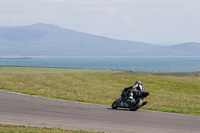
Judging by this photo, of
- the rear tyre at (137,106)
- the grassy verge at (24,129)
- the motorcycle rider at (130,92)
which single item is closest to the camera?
the grassy verge at (24,129)

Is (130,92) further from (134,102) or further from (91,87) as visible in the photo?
(91,87)

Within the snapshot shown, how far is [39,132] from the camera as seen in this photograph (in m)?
11.6

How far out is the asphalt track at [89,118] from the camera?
44.1ft

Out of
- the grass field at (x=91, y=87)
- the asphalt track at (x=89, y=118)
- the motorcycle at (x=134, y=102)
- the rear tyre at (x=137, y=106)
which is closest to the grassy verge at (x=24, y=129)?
the asphalt track at (x=89, y=118)

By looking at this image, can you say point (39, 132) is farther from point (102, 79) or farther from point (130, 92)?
point (102, 79)

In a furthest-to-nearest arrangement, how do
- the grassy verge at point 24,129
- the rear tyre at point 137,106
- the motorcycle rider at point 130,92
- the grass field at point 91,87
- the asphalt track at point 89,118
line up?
the grass field at point 91,87 < the motorcycle rider at point 130,92 < the rear tyre at point 137,106 < the asphalt track at point 89,118 < the grassy verge at point 24,129

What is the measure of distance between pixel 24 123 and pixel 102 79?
32.2m

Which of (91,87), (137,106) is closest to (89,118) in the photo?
(137,106)

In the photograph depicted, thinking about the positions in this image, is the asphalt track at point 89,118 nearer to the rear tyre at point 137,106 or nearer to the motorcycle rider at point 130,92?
the rear tyre at point 137,106

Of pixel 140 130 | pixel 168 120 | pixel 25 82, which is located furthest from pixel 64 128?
pixel 25 82

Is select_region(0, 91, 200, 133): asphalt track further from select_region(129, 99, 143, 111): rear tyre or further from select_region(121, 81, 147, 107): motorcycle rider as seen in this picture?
select_region(121, 81, 147, 107): motorcycle rider

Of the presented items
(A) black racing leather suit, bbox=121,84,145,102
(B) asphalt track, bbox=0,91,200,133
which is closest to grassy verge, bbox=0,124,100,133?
(B) asphalt track, bbox=0,91,200,133

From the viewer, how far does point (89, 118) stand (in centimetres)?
1555

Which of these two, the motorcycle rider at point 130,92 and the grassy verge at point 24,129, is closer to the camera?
the grassy verge at point 24,129
